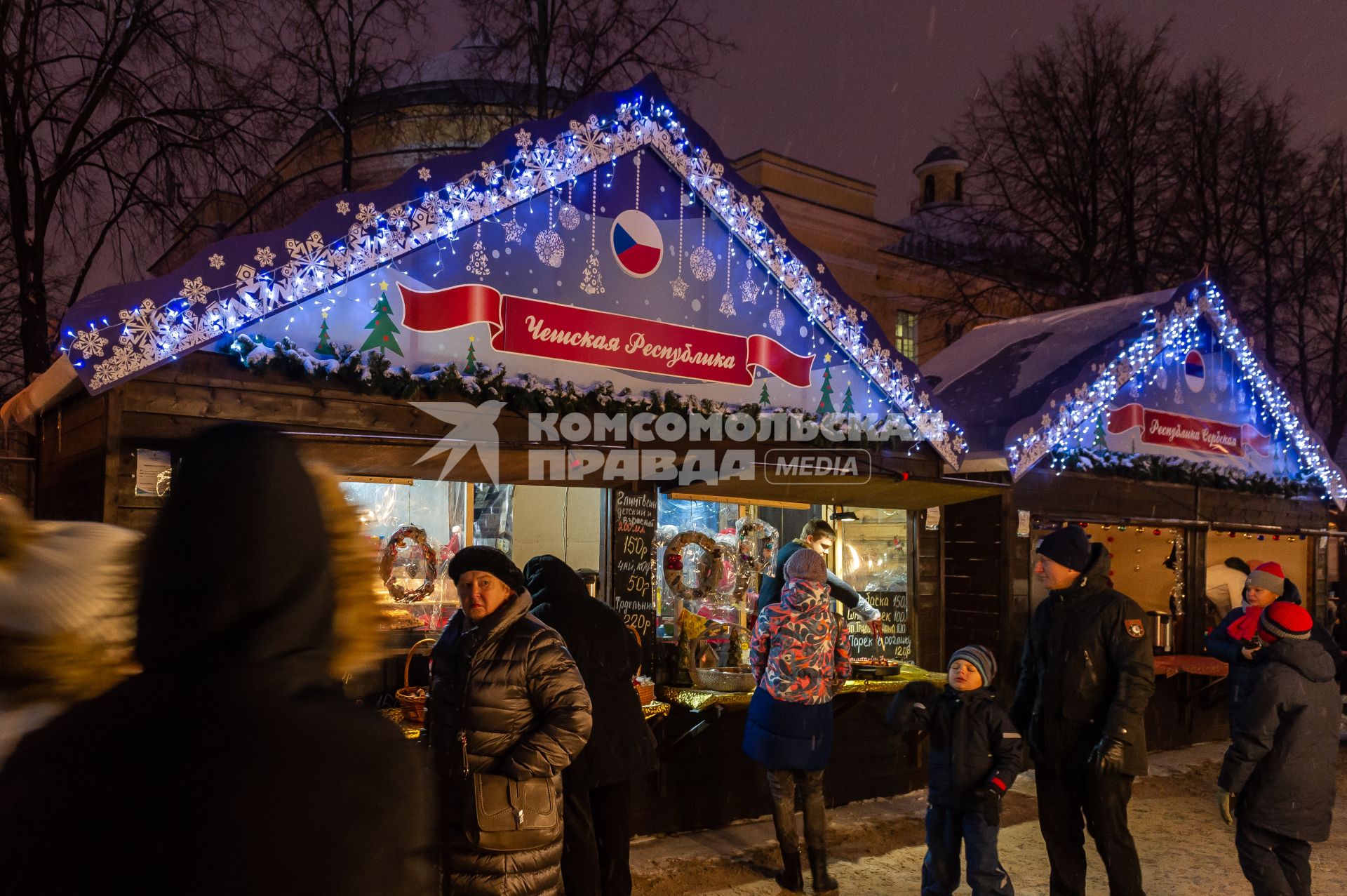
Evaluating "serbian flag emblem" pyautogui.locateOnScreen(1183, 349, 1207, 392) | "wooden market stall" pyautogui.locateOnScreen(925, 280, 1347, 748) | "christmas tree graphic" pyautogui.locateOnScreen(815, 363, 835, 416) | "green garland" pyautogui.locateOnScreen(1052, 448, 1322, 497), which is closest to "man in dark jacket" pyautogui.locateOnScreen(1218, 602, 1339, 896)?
"christmas tree graphic" pyautogui.locateOnScreen(815, 363, 835, 416)

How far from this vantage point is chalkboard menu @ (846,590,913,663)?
8.73 metres

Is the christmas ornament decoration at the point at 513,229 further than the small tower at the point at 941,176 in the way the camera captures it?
No

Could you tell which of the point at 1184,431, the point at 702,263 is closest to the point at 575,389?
the point at 702,263

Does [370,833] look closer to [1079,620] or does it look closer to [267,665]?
[267,665]

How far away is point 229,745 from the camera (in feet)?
4.56

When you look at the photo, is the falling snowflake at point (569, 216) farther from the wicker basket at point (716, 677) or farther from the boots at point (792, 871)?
the boots at point (792, 871)

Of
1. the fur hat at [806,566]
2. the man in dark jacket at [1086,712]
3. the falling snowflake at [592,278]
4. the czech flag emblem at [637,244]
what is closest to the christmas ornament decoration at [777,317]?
the czech flag emblem at [637,244]

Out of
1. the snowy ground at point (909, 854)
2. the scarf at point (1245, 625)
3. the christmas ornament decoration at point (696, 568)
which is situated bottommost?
the snowy ground at point (909, 854)

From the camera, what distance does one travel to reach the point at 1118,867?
500cm

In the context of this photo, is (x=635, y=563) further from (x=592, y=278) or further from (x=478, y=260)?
(x=478, y=260)

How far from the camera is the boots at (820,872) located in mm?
5820

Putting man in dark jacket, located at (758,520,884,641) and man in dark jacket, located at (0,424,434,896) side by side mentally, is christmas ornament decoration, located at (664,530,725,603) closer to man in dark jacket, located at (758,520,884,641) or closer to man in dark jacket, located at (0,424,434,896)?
man in dark jacket, located at (758,520,884,641)

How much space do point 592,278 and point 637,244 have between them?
458 mm

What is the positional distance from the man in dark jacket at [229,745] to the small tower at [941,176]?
3611 cm
